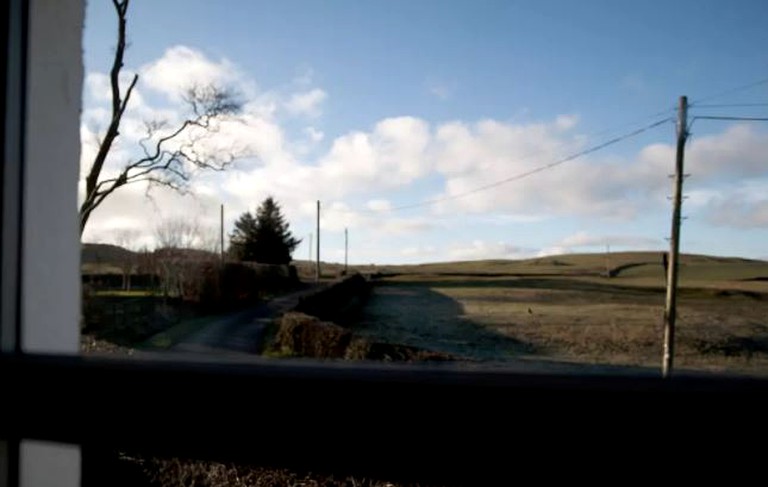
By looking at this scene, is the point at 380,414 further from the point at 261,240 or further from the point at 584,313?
A: the point at 584,313

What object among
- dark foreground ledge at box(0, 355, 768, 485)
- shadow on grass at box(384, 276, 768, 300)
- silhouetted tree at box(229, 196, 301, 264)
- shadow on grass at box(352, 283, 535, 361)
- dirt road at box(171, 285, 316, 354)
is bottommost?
shadow on grass at box(352, 283, 535, 361)

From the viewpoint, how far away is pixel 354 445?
454mm

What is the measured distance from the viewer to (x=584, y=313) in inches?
644

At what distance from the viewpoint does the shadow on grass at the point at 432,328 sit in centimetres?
1096

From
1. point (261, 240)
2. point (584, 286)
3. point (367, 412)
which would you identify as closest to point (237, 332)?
point (261, 240)

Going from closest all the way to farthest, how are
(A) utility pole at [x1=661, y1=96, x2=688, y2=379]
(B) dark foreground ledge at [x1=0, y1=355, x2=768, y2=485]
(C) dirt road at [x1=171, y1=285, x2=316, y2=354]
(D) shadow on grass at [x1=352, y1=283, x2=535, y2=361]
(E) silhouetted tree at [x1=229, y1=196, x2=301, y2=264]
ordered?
(B) dark foreground ledge at [x1=0, y1=355, x2=768, y2=485]
(C) dirt road at [x1=171, y1=285, x2=316, y2=354]
(A) utility pole at [x1=661, y1=96, x2=688, y2=379]
(D) shadow on grass at [x1=352, y1=283, x2=535, y2=361]
(E) silhouetted tree at [x1=229, y1=196, x2=301, y2=264]

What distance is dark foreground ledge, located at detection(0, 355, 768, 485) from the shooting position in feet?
1.32

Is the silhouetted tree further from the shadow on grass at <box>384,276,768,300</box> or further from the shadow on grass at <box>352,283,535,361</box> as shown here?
the shadow on grass at <box>384,276,768,300</box>

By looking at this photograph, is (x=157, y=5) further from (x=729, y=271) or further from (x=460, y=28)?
(x=729, y=271)

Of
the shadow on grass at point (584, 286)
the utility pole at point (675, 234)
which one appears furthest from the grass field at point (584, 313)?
the utility pole at point (675, 234)

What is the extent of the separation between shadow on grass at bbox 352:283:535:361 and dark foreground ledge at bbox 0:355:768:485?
7.52 metres

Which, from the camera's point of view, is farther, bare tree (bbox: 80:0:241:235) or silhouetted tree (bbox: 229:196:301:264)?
silhouetted tree (bbox: 229:196:301:264)

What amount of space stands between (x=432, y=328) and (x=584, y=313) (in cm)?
504

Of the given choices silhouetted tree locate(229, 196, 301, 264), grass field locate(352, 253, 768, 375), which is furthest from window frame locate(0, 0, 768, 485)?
silhouetted tree locate(229, 196, 301, 264)
